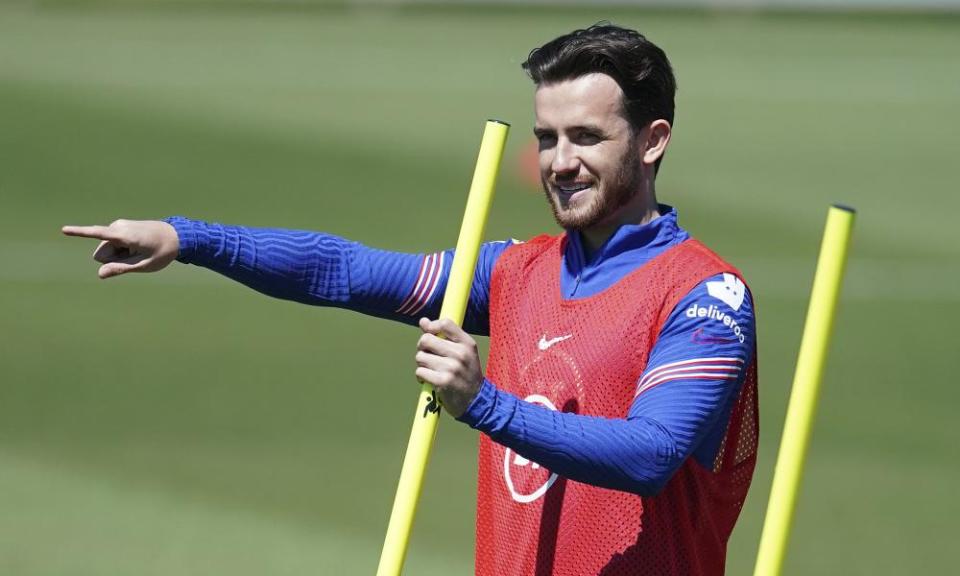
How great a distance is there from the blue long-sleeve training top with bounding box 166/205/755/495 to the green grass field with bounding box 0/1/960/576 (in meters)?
4.00

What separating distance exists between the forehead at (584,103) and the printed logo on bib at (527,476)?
28.1 inches

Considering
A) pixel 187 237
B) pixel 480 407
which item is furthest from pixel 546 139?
pixel 187 237

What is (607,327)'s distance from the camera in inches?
174

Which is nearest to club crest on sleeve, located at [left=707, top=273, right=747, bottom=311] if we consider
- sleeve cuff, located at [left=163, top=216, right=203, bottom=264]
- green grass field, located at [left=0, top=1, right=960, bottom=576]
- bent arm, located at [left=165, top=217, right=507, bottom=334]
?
bent arm, located at [left=165, top=217, right=507, bottom=334]

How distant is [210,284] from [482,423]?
32.7 feet

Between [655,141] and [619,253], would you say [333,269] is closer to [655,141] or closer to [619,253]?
[619,253]

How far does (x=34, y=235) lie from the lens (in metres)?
14.9

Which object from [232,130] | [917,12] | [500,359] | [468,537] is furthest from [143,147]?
[500,359]

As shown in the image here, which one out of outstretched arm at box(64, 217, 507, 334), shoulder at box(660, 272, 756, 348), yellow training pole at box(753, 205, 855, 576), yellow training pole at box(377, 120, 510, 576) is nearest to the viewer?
yellow training pole at box(753, 205, 855, 576)

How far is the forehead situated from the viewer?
4430 mm

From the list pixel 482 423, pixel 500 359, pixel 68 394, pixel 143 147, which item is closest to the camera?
pixel 482 423

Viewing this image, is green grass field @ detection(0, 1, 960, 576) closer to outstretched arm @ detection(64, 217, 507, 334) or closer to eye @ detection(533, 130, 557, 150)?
outstretched arm @ detection(64, 217, 507, 334)

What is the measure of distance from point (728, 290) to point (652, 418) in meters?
0.45

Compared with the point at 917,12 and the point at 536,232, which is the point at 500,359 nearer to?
the point at 536,232
